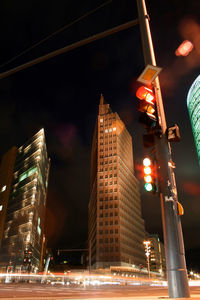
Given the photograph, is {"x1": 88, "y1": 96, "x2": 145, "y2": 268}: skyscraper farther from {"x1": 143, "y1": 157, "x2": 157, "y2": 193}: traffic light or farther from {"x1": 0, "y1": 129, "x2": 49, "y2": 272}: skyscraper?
{"x1": 143, "y1": 157, "x2": 157, "y2": 193}: traffic light

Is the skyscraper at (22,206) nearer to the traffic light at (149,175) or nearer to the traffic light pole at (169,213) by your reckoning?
the traffic light at (149,175)

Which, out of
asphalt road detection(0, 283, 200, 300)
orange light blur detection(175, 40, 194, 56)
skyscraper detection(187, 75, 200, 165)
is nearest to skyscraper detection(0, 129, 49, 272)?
asphalt road detection(0, 283, 200, 300)

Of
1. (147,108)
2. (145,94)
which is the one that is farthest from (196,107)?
(147,108)

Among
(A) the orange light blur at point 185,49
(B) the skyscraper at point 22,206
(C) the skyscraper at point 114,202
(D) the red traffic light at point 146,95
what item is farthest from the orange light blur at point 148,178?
(C) the skyscraper at point 114,202

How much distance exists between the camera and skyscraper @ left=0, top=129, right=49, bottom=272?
10106cm

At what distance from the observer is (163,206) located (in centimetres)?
598

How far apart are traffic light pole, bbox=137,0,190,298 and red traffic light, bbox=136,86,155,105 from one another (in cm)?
29

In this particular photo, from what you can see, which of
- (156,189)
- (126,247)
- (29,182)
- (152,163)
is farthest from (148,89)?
(126,247)

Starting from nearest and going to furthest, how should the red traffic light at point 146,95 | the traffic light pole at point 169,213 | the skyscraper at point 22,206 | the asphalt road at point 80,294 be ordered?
the traffic light pole at point 169,213
the red traffic light at point 146,95
the asphalt road at point 80,294
the skyscraper at point 22,206

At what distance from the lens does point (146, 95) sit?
6797mm

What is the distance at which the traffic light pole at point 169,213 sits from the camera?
202 inches

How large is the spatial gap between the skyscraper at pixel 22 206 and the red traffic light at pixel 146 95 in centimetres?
9722

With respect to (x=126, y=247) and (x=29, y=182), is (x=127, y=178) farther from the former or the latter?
(x=29, y=182)

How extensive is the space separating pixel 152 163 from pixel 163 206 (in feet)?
4.00
